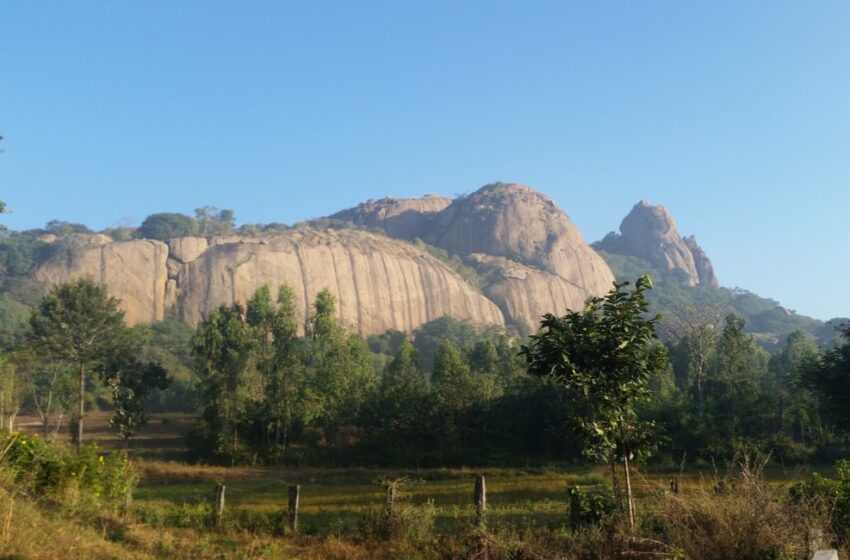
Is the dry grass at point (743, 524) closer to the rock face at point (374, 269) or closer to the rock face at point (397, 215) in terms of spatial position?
the rock face at point (374, 269)

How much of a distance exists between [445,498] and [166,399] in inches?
2161

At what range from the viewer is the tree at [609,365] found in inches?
364

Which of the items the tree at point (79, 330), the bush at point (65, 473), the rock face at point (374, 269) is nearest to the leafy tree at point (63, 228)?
the rock face at point (374, 269)

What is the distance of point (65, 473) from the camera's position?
12.4m

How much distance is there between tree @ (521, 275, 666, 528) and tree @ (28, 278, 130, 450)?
42.3m

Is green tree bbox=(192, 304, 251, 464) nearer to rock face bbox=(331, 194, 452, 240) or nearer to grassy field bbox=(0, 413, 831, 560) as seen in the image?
grassy field bbox=(0, 413, 831, 560)

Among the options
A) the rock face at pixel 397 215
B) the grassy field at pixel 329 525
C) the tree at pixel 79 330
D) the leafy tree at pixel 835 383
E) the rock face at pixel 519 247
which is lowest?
the grassy field at pixel 329 525

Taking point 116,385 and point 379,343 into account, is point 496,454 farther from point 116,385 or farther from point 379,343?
point 379,343

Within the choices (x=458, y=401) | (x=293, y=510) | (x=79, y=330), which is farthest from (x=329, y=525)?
(x=79, y=330)

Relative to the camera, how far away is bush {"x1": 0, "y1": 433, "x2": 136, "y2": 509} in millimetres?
11789

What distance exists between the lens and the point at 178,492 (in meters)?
25.7

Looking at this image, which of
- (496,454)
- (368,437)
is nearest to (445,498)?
(496,454)

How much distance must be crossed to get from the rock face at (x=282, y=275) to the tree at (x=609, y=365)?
296 ft

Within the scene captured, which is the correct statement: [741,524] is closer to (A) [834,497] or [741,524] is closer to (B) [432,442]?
(A) [834,497]
